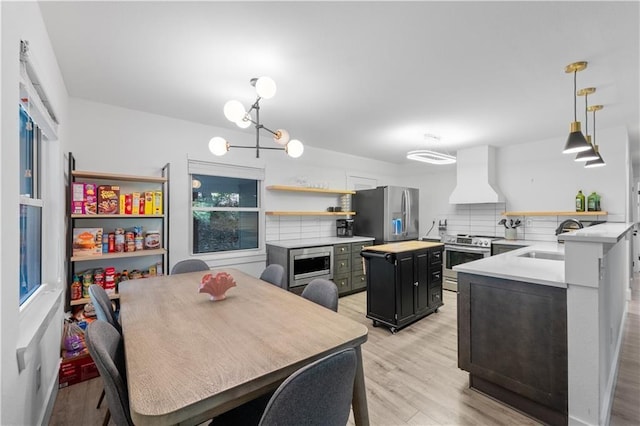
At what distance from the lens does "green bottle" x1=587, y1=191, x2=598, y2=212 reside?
3.84 metres

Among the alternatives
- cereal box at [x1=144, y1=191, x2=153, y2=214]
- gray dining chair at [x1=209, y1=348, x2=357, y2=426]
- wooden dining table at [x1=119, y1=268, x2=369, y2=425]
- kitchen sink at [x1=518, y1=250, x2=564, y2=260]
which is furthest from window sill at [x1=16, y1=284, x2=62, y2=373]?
kitchen sink at [x1=518, y1=250, x2=564, y2=260]

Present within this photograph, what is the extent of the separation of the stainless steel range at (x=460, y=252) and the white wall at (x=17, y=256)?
15.1 feet

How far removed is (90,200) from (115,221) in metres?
0.47

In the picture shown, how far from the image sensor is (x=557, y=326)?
1.73 meters

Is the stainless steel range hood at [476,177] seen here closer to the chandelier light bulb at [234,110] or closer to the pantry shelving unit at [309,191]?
the pantry shelving unit at [309,191]

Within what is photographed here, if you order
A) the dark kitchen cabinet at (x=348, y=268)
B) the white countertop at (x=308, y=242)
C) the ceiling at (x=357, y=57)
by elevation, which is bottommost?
the dark kitchen cabinet at (x=348, y=268)

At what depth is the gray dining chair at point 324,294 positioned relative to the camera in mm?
1815

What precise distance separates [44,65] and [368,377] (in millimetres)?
3098

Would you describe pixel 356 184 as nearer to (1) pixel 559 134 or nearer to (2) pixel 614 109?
(1) pixel 559 134

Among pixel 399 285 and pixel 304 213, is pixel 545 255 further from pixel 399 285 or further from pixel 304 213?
pixel 304 213

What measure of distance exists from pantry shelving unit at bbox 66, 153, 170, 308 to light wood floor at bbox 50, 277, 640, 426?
977 mm

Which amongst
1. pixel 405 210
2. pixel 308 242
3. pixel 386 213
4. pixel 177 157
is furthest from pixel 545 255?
pixel 177 157

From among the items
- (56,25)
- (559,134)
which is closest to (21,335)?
(56,25)

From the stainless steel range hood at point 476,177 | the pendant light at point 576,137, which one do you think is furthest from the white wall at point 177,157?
the pendant light at point 576,137
